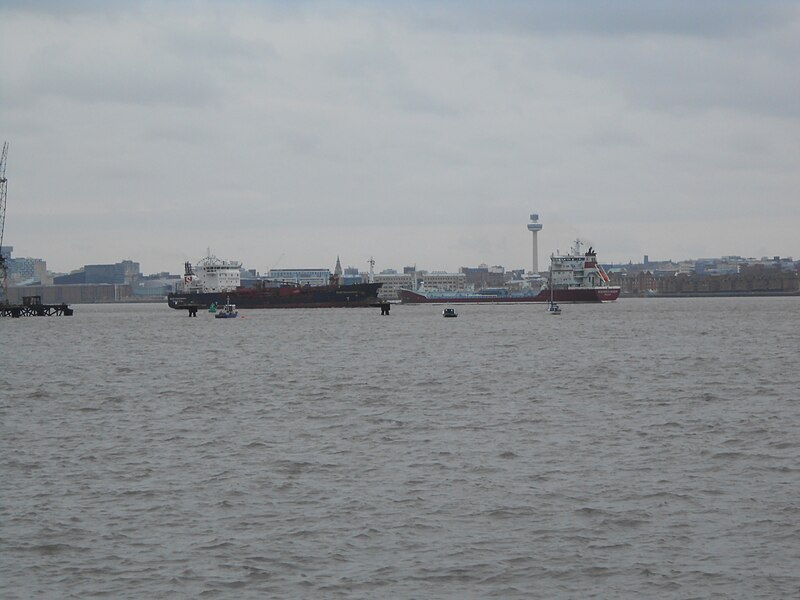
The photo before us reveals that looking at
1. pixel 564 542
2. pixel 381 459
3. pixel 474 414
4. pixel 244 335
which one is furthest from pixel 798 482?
pixel 244 335

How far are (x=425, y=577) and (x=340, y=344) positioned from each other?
71.9 meters

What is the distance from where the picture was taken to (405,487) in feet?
83.8

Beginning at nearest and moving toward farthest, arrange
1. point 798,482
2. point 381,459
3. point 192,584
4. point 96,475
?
1. point 192,584
2. point 798,482
3. point 96,475
4. point 381,459

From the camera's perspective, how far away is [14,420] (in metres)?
39.6

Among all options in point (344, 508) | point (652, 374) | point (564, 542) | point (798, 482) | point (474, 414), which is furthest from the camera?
point (652, 374)

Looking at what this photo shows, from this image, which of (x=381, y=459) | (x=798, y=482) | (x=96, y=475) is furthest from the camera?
(x=381, y=459)

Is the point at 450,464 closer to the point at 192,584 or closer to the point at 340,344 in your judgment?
the point at 192,584

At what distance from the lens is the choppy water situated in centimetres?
1864

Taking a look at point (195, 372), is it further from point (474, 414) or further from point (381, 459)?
point (381, 459)

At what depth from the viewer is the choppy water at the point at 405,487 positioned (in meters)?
18.6

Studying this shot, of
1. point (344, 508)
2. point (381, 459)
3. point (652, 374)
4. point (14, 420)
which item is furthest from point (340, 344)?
point (344, 508)

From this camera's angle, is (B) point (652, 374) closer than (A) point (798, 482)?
No

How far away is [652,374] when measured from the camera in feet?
185

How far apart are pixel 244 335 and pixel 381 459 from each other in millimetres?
83036
